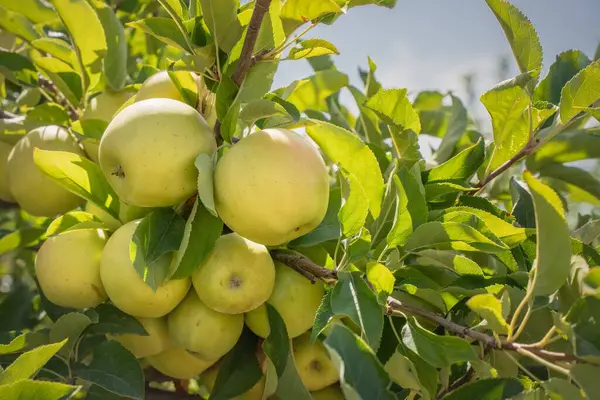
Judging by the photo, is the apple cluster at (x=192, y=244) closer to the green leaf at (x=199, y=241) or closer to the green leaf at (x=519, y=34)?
the green leaf at (x=199, y=241)

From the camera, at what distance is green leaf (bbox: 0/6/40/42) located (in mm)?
1537

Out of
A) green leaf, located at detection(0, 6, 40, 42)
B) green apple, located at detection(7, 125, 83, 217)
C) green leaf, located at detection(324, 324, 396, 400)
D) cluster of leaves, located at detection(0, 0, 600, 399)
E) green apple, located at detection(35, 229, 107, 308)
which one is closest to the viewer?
green leaf, located at detection(324, 324, 396, 400)

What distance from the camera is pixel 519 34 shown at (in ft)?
3.78

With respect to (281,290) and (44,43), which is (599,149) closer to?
(281,290)

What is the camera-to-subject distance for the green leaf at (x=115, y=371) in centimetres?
107

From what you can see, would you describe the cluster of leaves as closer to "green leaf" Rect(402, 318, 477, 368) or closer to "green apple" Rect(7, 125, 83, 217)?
"green leaf" Rect(402, 318, 477, 368)

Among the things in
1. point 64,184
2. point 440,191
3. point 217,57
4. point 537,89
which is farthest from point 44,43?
point 537,89

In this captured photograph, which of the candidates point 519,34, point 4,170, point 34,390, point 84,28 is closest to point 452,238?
point 519,34

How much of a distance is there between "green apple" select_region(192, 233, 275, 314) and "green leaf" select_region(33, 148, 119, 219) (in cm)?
A: 24

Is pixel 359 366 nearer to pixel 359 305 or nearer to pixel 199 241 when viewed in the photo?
pixel 359 305

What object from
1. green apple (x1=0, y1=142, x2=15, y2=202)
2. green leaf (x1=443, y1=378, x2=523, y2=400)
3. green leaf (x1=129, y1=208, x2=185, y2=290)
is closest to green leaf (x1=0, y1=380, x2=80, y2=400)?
green leaf (x1=129, y1=208, x2=185, y2=290)

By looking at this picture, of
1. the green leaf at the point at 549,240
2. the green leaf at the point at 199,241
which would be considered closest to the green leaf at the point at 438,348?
the green leaf at the point at 549,240

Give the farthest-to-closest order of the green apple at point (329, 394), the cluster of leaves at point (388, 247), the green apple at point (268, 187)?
1. the green apple at point (329, 394)
2. the green apple at point (268, 187)
3. the cluster of leaves at point (388, 247)

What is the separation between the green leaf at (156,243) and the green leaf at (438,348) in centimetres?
40
